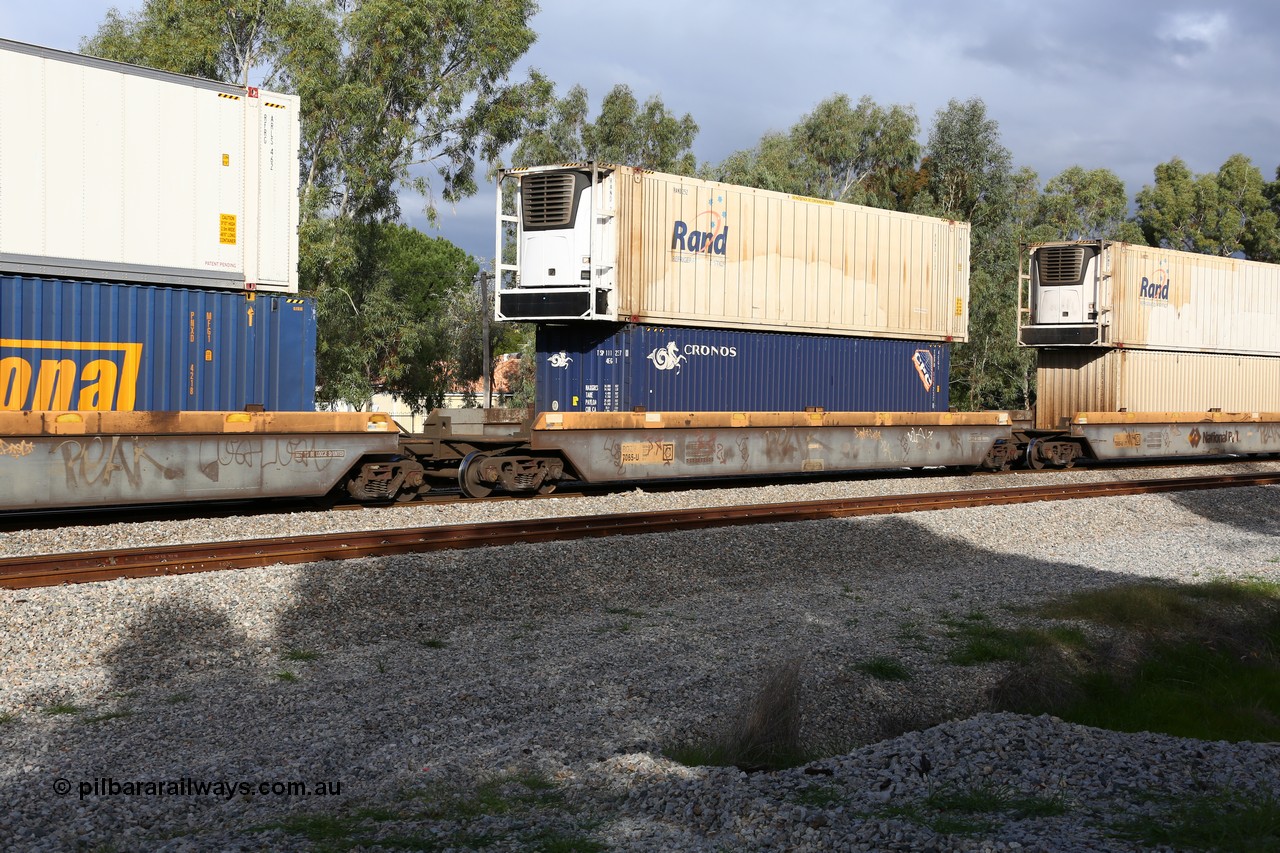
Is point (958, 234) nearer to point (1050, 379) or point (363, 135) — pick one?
point (1050, 379)

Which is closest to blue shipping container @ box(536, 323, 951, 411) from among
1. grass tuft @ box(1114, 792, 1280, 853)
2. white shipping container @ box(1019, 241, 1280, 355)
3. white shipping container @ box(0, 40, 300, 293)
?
white shipping container @ box(0, 40, 300, 293)

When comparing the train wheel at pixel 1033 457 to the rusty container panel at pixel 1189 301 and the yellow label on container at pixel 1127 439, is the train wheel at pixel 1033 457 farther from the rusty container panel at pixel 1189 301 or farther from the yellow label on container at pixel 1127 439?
the rusty container panel at pixel 1189 301

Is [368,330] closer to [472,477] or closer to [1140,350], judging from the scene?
[472,477]

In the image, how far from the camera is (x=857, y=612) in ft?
31.5

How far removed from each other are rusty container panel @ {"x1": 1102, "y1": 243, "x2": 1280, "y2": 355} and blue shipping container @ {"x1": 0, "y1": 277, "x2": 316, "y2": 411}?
18.4m

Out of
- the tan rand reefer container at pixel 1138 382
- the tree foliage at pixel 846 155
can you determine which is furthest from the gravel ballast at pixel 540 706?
the tree foliage at pixel 846 155

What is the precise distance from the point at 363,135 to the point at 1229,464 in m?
27.4

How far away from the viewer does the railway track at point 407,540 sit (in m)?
9.50

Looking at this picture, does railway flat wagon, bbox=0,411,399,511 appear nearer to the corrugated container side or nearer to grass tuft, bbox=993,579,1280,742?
the corrugated container side

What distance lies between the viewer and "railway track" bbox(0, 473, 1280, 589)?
31.2ft

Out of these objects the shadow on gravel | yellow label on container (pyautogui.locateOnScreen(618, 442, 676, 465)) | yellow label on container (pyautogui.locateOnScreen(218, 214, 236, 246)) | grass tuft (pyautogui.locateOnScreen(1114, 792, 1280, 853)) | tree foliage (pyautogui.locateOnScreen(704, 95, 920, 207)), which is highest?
tree foliage (pyautogui.locateOnScreen(704, 95, 920, 207))

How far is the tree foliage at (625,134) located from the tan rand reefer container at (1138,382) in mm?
31286

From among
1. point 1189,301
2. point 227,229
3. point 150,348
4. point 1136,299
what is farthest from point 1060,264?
point 150,348

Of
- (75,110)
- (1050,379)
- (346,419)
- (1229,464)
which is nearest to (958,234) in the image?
(1050,379)
